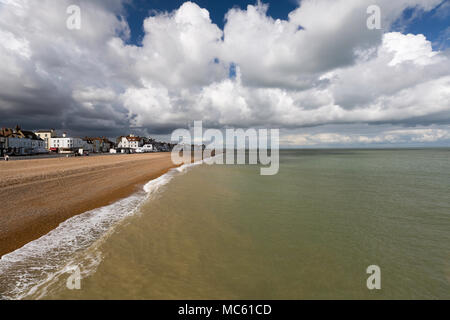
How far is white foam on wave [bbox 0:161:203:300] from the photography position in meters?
4.07

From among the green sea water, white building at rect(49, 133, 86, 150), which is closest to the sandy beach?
the green sea water

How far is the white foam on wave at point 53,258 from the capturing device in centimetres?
407

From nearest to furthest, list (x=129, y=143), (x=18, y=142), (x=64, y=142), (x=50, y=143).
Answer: (x=18, y=142) → (x=64, y=142) → (x=50, y=143) → (x=129, y=143)

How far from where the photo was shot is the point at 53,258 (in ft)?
16.8

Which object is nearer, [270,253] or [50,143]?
[270,253]

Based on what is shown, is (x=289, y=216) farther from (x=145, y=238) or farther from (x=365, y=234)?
(x=145, y=238)

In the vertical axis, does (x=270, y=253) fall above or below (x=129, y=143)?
below

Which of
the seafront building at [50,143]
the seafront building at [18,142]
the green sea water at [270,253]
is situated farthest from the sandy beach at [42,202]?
the seafront building at [18,142]

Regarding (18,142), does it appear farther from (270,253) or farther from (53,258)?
(270,253)

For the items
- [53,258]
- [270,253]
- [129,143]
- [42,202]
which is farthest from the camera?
[129,143]

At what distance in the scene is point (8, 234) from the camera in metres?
6.42

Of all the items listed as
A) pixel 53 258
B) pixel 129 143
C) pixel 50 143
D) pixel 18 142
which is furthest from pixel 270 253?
pixel 129 143
